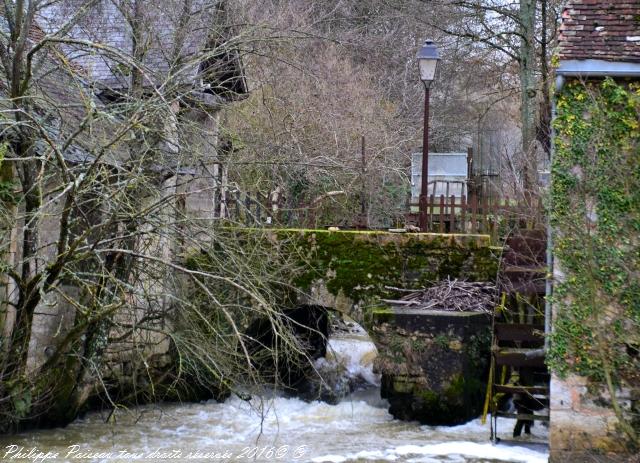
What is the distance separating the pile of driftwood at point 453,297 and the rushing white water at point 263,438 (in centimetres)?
181

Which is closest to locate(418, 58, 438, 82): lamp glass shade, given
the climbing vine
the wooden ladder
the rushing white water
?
the wooden ladder

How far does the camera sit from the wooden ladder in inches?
457

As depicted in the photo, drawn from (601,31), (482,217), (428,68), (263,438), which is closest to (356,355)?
(482,217)

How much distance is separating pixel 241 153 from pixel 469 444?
563 cm

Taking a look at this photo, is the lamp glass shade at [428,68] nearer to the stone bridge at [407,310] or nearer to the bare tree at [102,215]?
the stone bridge at [407,310]

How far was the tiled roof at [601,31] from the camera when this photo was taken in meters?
9.12

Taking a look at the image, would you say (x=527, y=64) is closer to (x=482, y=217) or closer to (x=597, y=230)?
(x=482, y=217)

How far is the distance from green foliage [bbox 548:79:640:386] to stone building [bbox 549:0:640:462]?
0.04 feet

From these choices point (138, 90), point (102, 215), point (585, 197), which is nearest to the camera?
point (585, 197)

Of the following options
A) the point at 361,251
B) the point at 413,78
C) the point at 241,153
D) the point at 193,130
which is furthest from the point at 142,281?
the point at 413,78

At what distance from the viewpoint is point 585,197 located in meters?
9.31

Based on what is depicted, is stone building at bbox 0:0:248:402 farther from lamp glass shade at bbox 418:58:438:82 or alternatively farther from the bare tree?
lamp glass shade at bbox 418:58:438:82

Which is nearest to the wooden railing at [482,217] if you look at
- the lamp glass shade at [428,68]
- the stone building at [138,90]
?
the lamp glass shade at [428,68]

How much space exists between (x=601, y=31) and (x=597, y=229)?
7.04 feet
